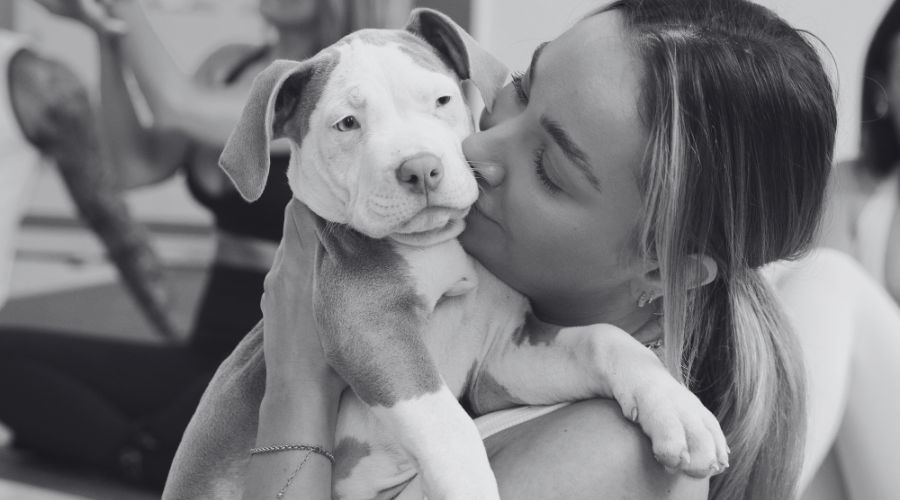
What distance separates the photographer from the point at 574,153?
41.4 inches

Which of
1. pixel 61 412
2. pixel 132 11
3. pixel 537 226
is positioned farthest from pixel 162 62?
pixel 537 226

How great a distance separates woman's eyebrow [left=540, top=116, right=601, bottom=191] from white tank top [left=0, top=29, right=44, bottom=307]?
11.2ft

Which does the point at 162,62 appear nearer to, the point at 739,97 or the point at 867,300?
the point at 867,300

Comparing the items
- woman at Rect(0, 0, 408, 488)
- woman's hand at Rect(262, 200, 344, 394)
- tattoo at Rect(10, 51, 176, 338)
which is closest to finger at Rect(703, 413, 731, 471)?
woman's hand at Rect(262, 200, 344, 394)

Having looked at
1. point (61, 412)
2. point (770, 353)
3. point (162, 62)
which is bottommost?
point (61, 412)

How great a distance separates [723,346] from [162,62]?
295 centimetres

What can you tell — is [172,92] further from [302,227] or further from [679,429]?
[679,429]

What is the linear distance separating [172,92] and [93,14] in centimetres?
55

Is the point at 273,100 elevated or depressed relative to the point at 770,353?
elevated

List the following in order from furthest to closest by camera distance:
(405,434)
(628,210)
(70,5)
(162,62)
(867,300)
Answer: (70,5) < (162,62) < (867,300) < (628,210) < (405,434)

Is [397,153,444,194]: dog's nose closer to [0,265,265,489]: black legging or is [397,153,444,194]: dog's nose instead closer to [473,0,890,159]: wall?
[473,0,890,159]: wall

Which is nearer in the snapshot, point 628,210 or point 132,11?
point 628,210

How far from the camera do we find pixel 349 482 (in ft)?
3.76

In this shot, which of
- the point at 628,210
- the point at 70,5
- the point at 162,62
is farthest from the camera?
the point at 70,5
